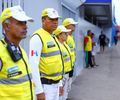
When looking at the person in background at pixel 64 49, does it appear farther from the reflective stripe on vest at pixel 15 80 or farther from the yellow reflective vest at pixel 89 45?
the yellow reflective vest at pixel 89 45

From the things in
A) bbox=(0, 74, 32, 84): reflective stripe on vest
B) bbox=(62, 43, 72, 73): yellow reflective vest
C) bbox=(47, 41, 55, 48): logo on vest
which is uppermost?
bbox=(47, 41, 55, 48): logo on vest

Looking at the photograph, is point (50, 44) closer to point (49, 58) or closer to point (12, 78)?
point (49, 58)

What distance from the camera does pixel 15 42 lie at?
3898 millimetres

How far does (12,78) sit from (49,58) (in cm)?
166

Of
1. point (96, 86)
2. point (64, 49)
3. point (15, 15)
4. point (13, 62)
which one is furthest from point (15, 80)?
point (96, 86)

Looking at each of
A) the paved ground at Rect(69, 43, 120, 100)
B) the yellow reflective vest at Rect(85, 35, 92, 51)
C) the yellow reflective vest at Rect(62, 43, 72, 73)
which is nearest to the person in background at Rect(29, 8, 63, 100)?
the yellow reflective vest at Rect(62, 43, 72, 73)

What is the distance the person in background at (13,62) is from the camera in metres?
3.73

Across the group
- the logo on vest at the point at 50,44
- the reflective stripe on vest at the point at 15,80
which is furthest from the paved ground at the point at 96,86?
the reflective stripe on vest at the point at 15,80

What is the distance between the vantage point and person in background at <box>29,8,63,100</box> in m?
5.18

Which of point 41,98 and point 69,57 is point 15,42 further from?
Answer: point 69,57

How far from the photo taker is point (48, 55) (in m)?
5.38

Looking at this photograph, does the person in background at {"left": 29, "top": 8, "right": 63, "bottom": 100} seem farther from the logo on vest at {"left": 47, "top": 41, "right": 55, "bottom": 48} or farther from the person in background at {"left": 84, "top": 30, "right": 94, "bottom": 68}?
the person in background at {"left": 84, "top": 30, "right": 94, "bottom": 68}

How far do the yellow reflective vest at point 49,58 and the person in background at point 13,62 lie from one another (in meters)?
1.37

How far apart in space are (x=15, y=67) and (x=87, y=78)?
1184cm
